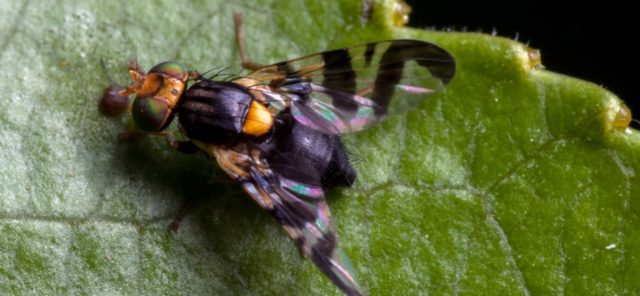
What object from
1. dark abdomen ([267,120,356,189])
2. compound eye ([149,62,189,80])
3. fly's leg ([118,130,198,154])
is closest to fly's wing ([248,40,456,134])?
dark abdomen ([267,120,356,189])

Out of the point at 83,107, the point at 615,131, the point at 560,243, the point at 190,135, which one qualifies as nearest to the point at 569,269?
the point at 560,243

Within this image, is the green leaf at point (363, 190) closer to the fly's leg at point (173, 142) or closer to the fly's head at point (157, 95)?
the fly's leg at point (173, 142)

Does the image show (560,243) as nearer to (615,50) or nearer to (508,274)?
(508,274)

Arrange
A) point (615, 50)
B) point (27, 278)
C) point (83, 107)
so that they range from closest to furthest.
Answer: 1. point (27, 278)
2. point (83, 107)
3. point (615, 50)

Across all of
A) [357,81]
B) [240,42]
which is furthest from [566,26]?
[240,42]

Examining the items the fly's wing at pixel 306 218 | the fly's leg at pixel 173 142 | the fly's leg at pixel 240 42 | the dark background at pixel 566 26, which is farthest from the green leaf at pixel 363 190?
the dark background at pixel 566 26

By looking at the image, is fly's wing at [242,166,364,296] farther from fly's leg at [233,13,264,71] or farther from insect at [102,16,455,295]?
fly's leg at [233,13,264,71]
